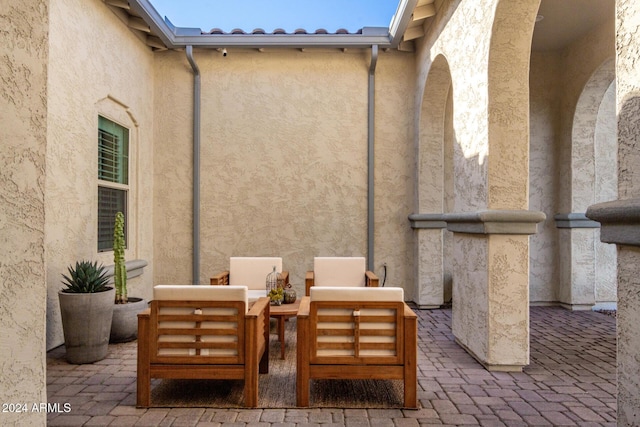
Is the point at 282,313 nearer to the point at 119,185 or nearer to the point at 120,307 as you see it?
the point at 120,307

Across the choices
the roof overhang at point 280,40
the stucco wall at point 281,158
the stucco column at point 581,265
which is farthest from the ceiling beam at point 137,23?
the stucco column at point 581,265

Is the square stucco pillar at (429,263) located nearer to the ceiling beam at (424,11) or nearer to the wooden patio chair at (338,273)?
the wooden patio chair at (338,273)

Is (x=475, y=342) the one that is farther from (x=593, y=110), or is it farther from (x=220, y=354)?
(x=593, y=110)

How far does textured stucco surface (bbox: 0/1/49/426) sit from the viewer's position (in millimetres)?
1463

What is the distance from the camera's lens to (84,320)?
3.88 m

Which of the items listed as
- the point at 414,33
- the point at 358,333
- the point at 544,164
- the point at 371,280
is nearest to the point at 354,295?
the point at 358,333

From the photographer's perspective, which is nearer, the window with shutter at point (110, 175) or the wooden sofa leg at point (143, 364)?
the wooden sofa leg at point (143, 364)

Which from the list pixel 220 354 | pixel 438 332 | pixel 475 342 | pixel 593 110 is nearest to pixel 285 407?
pixel 220 354

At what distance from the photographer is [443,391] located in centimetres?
329

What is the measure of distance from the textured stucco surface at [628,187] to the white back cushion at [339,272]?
3.22 metres

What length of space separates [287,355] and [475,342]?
177cm

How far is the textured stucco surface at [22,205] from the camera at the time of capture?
146cm

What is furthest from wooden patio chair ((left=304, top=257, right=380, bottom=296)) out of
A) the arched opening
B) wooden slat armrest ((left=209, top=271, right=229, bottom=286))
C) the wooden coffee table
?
the arched opening

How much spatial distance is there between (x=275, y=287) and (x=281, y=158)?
269 cm
